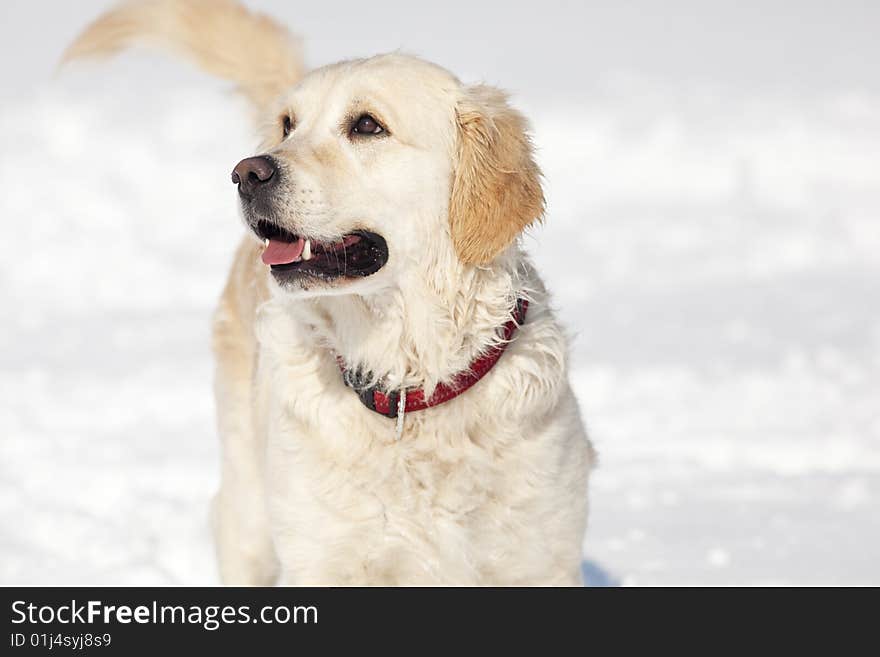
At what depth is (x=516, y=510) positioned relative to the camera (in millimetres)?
3744

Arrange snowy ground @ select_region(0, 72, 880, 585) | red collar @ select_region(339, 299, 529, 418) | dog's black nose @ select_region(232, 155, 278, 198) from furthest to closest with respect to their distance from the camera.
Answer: snowy ground @ select_region(0, 72, 880, 585)
red collar @ select_region(339, 299, 529, 418)
dog's black nose @ select_region(232, 155, 278, 198)

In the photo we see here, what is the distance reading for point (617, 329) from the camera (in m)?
11.1

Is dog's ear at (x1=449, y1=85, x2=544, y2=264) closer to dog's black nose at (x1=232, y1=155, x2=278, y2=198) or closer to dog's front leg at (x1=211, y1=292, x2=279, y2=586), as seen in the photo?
dog's black nose at (x1=232, y1=155, x2=278, y2=198)

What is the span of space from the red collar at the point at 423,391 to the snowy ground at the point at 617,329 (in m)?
0.50

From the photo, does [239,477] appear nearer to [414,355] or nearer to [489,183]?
[414,355]

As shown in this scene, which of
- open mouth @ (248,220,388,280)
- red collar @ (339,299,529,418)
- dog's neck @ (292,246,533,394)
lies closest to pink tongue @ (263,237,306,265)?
open mouth @ (248,220,388,280)

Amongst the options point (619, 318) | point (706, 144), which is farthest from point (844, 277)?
point (706, 144)

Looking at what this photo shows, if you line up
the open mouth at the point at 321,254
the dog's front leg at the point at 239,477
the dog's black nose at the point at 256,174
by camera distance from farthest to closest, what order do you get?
the dog's front leg at the point at 239,477 < the open mouth at the point at 321,254 < the dog's black nose at the point at 256,174

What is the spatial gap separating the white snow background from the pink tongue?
3.16ft

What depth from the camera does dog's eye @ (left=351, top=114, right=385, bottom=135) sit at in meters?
3.68

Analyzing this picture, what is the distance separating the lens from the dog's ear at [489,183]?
3734 millimetres

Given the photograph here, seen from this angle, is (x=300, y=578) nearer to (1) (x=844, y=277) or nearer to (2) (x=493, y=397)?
(2) (x=493, y=397)

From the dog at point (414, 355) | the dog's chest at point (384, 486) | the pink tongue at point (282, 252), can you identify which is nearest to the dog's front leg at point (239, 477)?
the dog at point (414, 355)

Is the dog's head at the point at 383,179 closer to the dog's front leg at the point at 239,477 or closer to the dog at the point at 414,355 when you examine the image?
the dog at the point at 414,355
